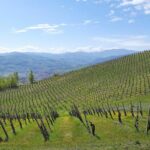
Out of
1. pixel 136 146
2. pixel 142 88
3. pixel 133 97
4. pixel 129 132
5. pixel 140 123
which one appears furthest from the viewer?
pixel 142 88

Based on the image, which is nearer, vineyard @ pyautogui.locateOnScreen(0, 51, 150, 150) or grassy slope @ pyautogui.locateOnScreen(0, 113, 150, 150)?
grassy slope @ pyautogui.locateOnScreen(0, 113, 150, 150)

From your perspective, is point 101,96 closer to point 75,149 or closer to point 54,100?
point 54,100

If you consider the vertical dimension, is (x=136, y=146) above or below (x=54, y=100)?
above

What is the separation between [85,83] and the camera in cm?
18750

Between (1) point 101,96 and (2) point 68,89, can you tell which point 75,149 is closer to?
(1) point 101,96

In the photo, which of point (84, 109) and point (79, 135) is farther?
point (84, 109)

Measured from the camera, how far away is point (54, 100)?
6211 inches

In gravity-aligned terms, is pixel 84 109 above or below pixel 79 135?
below

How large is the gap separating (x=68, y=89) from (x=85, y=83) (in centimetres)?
1167

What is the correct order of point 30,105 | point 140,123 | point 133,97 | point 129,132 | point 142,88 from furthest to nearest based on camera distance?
point 30,105
point 142,88
point 133,97
point 140,123
point 129,132

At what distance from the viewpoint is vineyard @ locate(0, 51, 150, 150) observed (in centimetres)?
6094

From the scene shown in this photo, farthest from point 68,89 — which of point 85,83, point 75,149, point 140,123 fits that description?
point 75,149

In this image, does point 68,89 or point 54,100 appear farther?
point 68,89

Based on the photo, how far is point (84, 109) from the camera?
374 ft
